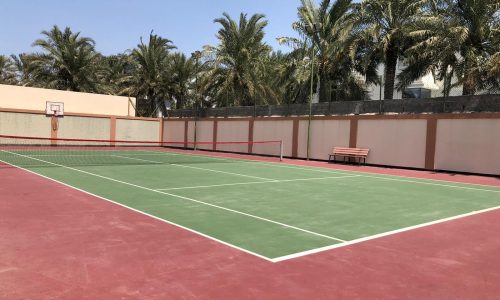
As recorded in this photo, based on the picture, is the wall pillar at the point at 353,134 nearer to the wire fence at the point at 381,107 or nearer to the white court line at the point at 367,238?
the wire fence at the point at 381,107

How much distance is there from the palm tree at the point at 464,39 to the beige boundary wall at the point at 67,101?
25844mm

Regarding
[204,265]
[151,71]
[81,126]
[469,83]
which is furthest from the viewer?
[151,71]

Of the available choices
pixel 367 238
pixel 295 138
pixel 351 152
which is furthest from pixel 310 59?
pixel 367 238

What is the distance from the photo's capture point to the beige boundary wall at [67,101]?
32.6m

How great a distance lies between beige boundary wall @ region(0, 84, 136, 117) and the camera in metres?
32.6

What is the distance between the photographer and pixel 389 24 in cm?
2347

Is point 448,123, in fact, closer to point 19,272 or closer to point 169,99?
point 19,272

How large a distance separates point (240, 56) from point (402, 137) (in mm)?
14663

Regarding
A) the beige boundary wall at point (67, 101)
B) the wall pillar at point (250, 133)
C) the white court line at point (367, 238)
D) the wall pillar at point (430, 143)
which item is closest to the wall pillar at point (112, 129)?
the beige boundary wall at point (67, 101)

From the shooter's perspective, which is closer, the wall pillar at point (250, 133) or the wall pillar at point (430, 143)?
the wall pillar at point (430, 143)

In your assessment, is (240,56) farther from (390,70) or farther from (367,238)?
(367,238)

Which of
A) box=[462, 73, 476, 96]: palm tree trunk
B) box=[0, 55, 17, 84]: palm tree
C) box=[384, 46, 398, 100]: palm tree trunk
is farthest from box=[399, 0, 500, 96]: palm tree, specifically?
box=[0, 55, 17, 84]: palm tree

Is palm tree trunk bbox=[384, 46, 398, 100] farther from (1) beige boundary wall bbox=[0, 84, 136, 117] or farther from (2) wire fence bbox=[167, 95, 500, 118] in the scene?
(1) beige boundary wall bbox=[0, 84, 136, 117]

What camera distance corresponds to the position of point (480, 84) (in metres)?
19.8
